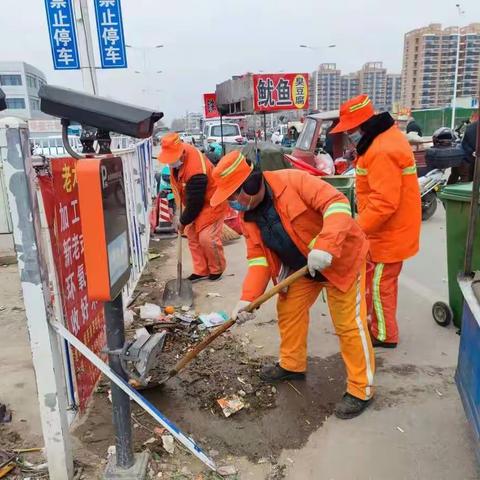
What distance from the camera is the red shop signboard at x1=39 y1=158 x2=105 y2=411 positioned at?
2127 millimetres

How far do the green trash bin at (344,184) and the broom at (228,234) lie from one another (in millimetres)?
1962

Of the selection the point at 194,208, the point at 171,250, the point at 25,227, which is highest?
the point at 25,227

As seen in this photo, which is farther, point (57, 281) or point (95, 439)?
point (95, 439)

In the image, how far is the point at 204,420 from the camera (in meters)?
2.80

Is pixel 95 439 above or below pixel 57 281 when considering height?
below

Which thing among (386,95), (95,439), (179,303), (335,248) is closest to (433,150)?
(179,303)

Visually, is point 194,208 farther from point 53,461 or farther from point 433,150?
point 433,150

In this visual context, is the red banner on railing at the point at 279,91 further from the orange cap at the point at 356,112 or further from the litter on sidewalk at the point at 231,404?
the litter on sidewalk at the point at 231,404

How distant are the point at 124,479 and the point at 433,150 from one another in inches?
266

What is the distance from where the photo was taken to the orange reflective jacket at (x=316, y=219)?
2.46 m

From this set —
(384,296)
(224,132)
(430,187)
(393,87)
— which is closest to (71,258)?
(384,296)

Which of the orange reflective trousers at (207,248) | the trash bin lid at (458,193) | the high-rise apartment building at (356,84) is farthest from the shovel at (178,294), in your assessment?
the high-rise apartment building at (356,84)

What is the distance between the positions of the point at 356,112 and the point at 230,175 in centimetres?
121

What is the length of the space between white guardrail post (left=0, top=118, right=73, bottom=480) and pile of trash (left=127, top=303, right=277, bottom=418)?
88 cm
